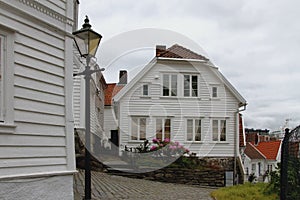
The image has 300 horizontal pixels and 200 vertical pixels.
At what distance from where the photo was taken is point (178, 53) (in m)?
23.0

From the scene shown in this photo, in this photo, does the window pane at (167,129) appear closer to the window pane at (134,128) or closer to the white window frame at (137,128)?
the white window frame at (137,128)

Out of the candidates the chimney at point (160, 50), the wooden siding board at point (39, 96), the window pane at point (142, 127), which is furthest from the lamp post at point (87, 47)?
the chimney at point (160, 50)

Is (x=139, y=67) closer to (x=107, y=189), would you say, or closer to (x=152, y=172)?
(x=152, y=172)

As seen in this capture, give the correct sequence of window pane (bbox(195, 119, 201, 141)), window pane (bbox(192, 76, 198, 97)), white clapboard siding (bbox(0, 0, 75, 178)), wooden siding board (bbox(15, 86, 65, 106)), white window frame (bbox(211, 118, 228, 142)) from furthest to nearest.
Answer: white window frame (bbox(211, 118, 228, 142)), window pane (bbox(192, 76, 198, 97)), window pane (bbox(195, 119, 201, 141)), wooden siding board (bbox(15, 86, 65, 106)), white clapboard siding (bbox(0, 0, 75, 178))

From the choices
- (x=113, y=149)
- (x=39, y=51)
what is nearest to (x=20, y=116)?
(x=39, y=51)

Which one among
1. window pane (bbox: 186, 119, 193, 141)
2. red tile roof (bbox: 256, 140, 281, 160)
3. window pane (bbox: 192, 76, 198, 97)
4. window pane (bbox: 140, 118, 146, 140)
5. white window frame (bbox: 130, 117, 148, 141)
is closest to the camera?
white window frame (bbox: 130, 117, 148, 141)

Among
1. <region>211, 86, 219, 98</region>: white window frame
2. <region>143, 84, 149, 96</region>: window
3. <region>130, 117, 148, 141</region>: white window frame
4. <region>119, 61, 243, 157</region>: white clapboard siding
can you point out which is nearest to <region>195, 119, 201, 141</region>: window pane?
<region>119, 61, 243, 157</region>: white clapboard siding

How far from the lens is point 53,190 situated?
6.38 meters

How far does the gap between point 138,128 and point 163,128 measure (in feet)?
4.63

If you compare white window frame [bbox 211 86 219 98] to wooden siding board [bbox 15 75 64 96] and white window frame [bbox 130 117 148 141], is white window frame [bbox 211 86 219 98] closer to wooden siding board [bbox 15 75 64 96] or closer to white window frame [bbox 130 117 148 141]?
white window frame [bbox 130 117 148 141]

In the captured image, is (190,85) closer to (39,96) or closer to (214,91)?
(214,91)

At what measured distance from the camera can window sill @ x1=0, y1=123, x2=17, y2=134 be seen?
5.46m

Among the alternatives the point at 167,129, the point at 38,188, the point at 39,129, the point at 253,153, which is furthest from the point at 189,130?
the point at 253,153

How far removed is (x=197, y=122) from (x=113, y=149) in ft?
17.3
